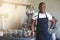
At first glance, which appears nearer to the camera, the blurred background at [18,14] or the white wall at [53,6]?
the blurred background at [18,14]

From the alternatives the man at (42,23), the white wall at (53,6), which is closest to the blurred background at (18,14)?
the white wall at (53,6)

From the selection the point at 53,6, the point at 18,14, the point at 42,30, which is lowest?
the point at 42,30

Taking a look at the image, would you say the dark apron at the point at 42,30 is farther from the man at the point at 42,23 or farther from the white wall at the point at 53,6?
the white wall at the point at 53,6

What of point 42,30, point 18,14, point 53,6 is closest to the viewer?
point 42,30

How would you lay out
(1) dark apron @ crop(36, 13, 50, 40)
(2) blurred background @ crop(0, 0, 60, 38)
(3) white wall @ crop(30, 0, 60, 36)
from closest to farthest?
1. (1) dark apron @ crop(36, 13, 50, 40)
2. (2) blurred background @ crop(0, 0, 60, 38)
3. (3) white wall @ crop(30, 0, 60, 36)

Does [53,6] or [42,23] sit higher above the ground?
[53,6]

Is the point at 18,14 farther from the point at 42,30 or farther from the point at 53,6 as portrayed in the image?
the point at 42,30

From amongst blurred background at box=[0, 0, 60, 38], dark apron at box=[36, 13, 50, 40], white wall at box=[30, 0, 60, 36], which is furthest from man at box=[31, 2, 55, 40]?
white wall at box=[30, 0, 60, 36]

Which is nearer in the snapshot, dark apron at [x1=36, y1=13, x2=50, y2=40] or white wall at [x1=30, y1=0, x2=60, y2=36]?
dark apron at [x1=36, y1=13, x2=50, y2=40]

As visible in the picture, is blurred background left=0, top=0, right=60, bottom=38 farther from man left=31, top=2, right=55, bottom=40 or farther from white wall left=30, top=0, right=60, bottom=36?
man left=31, top=2, right=55, bottom=40

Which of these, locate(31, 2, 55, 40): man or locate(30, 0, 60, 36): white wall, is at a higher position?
locate(30, 0, 60, 36): white wall

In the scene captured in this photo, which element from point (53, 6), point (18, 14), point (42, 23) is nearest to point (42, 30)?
point (42, 23)

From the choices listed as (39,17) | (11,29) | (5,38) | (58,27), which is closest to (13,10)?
(11,29)

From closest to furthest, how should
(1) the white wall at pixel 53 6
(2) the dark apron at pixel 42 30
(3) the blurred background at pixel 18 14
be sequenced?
(2) the dark apron at pixel 42 30 → (3) the blurred background at pixel 18 14 → (1) the white wall at pixel 53 6
